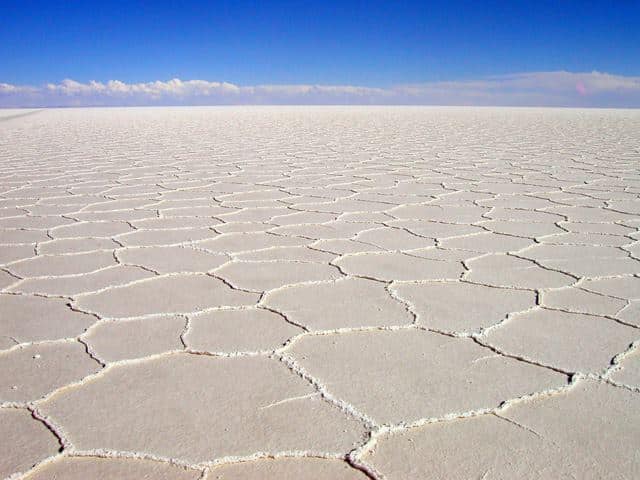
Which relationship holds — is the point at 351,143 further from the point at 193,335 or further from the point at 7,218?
the point at 193,335

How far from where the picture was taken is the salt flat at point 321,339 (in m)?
0.98

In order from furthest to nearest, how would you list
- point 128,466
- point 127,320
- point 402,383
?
point 127,320 → point 402,383 → point 128,466

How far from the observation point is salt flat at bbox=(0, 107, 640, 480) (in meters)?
0.98

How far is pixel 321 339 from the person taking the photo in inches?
55.9

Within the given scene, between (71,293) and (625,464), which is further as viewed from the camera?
(71,293)

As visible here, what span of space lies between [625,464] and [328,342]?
25.4 inches

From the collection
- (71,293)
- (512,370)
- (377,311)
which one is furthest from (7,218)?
(512,370)

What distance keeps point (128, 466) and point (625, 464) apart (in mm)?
747

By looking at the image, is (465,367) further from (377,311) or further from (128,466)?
(128,466)

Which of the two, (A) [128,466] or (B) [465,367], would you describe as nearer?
(A) [128,466]

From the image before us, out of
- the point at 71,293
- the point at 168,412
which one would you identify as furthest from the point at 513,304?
the point at 71,293

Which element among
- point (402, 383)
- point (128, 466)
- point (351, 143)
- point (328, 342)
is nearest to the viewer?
point (128, 466)

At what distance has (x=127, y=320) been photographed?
5.06ft

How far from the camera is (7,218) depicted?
2.77 metres
